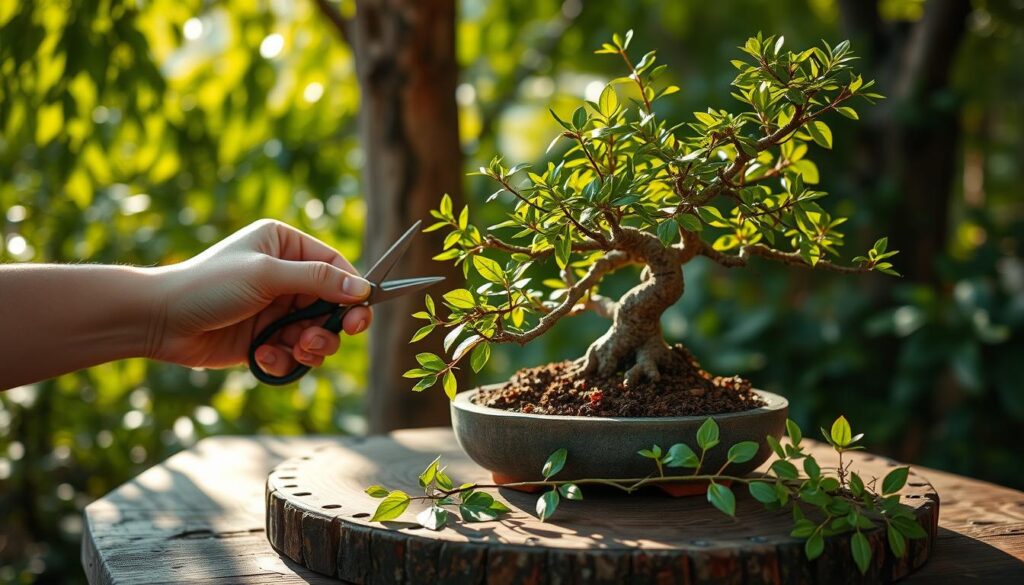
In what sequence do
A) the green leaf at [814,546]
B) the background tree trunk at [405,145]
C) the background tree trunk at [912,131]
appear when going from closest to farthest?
the green leaf at [814,546] < the background tree trunk at [405,145] < the background tree trunk at [912,131]

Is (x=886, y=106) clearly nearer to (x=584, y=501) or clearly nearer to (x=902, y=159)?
(x=902, y=159)

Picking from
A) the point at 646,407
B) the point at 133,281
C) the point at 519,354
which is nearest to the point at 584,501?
the point at 646,407

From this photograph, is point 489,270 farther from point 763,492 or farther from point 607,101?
point 763,492

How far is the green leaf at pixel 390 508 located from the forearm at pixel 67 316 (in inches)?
21.0

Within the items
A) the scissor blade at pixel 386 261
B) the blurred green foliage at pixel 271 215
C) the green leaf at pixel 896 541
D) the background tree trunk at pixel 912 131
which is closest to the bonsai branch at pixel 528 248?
the scissor blade at pixel 386 261

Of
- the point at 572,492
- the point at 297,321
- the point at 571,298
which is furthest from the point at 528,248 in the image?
the point at 297,321

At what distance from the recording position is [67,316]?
3.85ft

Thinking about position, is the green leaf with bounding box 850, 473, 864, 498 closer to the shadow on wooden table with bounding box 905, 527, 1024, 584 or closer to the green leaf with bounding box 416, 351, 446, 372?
the shadow on wooden table with bounding box 905, 527, 1024, 584

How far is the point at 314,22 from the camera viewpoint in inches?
130

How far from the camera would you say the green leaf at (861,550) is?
2.82ft

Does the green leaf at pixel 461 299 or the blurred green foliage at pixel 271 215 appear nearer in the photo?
the green leaf at pixel 461 299

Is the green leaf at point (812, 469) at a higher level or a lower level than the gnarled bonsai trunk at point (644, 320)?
lower

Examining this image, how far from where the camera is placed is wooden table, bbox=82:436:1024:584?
0.99 meters

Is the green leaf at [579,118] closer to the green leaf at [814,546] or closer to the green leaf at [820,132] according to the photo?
the green leaf at [820,132]
